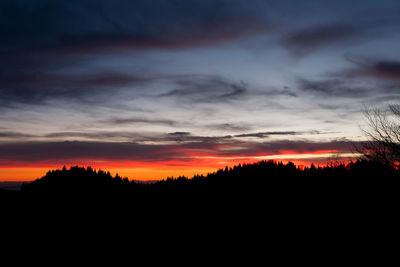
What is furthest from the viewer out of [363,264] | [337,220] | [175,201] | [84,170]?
[84,170]

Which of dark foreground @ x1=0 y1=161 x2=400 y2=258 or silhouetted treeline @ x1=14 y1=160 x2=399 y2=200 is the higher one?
silhouetted treeline @ x1=14 y1=160 x2=399 y2=200

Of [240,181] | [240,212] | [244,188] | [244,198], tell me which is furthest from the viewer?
[240,181]

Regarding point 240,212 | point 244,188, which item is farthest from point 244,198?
point 240,212

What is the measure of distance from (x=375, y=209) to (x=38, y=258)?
1108 cm

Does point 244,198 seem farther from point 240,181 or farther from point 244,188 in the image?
point 240,181

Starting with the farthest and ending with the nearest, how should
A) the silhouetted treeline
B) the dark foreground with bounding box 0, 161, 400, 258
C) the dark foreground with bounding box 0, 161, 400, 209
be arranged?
1. the silhouetted treeline
2. the dark foreground with bounding box 0, 161, 400, 209
3. the dark foreground with bounding box 0, 161, 400, 258

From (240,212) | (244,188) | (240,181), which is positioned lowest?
(240,212)

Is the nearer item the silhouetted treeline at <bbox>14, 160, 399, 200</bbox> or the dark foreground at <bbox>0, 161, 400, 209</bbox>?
the dark foreground at <bbox>0, 161, 400, 209</bbox>

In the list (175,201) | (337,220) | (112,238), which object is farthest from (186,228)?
(337,220)

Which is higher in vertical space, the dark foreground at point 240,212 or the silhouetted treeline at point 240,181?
the silhouetted treeline at point 240,181

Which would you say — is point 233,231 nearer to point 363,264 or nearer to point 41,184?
point 363,264

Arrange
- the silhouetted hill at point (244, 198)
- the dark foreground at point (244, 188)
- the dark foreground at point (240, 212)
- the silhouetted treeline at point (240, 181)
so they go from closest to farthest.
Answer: the dark foreground at point (240, 212) < the silhouetted hill at point (244, 198) < the dark foreground at point (244, 188) < the silhouetted treeline at point (240, 181)

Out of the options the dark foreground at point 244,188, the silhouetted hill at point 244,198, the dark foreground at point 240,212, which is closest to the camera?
the dark foreground at point 240,212

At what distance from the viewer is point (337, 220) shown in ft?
33.6
